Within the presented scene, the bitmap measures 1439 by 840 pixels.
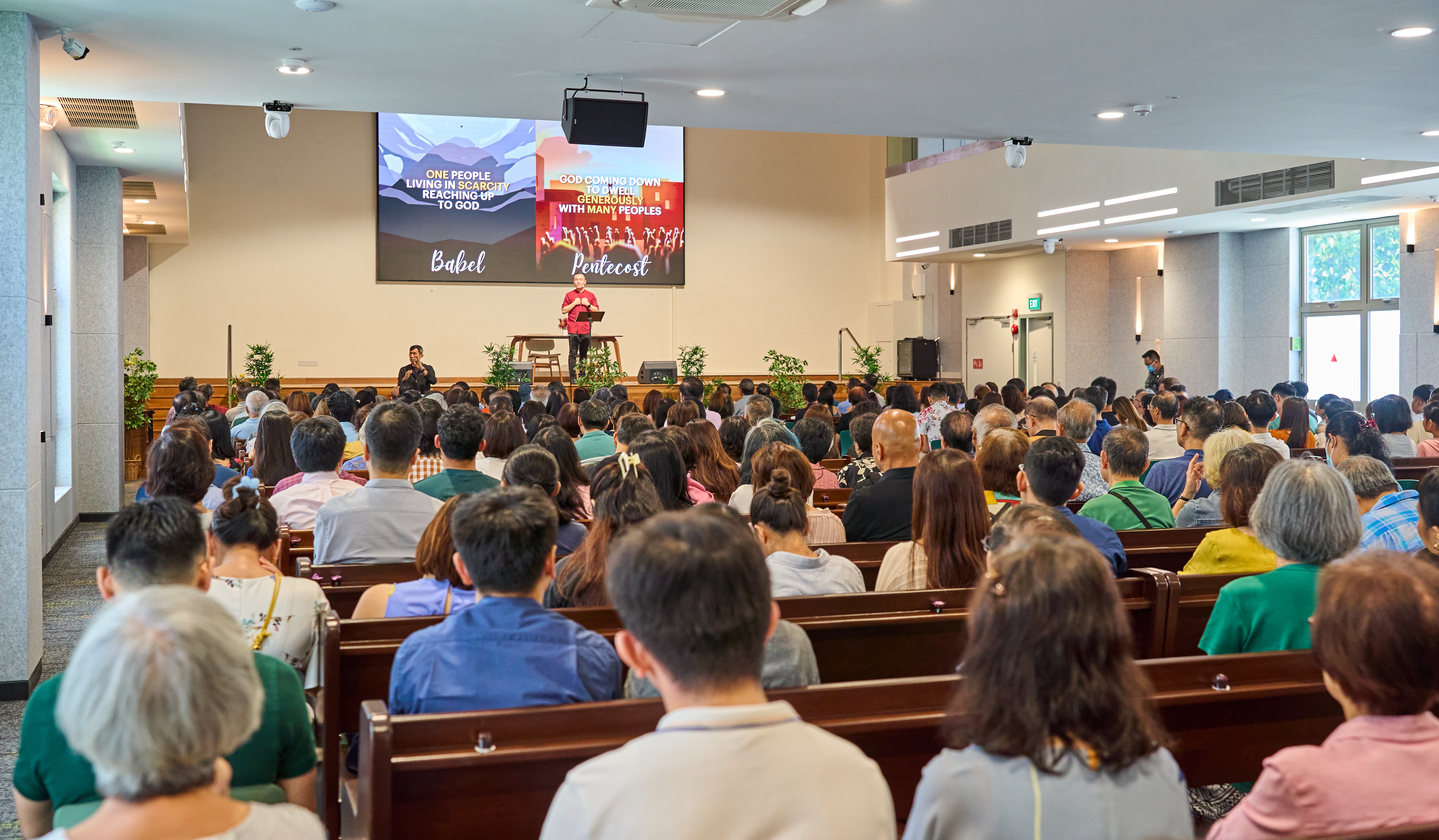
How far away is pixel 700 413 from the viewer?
669 cm

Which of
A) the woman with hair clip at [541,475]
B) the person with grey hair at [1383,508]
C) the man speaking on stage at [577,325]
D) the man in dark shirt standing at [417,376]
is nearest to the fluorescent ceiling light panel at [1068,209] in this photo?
the man speaking on stage at [577,325]

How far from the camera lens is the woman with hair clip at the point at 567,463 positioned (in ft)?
13.9

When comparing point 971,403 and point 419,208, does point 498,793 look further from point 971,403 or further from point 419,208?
point 419,208

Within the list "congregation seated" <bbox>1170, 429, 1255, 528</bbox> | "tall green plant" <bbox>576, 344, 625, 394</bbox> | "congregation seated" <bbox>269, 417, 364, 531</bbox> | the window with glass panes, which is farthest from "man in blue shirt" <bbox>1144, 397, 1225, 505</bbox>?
"tall green plant" <bbox>576, 344, 625, 394</bbox>

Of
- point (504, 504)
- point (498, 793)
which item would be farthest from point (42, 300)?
point (498, 793)

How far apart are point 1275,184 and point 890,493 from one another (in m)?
8.59

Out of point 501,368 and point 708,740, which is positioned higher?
point 501,368

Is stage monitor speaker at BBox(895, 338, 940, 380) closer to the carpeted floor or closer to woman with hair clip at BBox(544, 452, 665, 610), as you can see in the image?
the carpeted floor

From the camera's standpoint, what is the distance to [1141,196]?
41.9 ft

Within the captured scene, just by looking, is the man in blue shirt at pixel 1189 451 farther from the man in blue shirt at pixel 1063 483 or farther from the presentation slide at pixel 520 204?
the presentation slide at pixel 520 204

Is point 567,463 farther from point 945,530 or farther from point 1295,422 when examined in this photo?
point 1295,422

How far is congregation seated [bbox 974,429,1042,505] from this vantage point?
13.3 feet

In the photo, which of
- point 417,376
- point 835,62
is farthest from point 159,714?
point 417,376

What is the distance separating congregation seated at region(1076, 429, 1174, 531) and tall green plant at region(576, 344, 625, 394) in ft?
31.4
